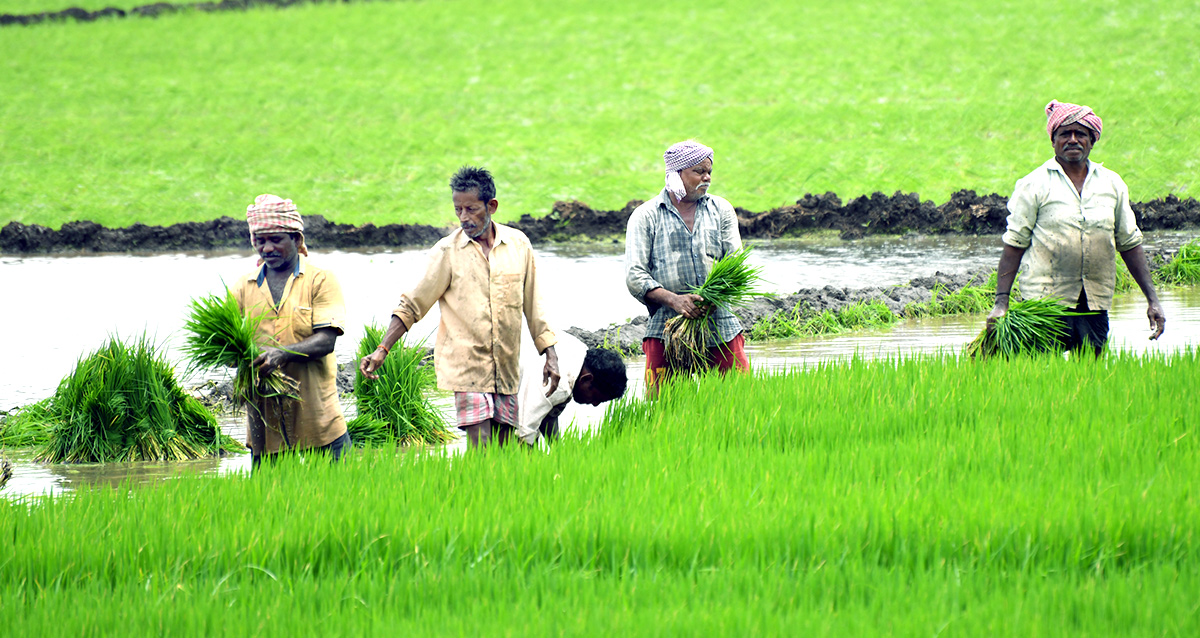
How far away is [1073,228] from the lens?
6555 mm

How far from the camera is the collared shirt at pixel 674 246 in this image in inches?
251

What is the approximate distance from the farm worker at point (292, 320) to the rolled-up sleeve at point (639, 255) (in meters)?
1.65

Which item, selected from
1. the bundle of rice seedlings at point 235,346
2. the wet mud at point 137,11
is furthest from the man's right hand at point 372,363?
the wet mud at point 137,11

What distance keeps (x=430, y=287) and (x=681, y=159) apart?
156 centimetres

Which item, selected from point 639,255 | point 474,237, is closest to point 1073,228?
point 639,255

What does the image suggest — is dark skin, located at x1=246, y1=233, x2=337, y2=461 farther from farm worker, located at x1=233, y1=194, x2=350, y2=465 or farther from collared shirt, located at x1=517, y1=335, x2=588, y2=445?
collared shirt, located at x1=517, y1=335, x2=588, y2=445

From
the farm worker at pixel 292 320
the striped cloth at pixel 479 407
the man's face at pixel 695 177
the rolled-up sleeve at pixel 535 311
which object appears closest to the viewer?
the farm worker at pixel 292 320

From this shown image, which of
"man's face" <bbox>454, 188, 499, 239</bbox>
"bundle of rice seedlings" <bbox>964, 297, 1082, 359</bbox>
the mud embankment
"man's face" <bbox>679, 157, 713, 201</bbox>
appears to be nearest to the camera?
"man's face" <bbox>454, 188, 499, 239</bbox>

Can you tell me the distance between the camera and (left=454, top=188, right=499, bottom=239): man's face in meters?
5.60

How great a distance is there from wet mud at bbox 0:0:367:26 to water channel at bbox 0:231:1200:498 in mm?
26797

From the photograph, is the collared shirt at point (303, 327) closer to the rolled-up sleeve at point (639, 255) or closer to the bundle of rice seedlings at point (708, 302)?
the rolled-up sleeve at point (639, 255)

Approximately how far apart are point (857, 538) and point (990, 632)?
80 cm

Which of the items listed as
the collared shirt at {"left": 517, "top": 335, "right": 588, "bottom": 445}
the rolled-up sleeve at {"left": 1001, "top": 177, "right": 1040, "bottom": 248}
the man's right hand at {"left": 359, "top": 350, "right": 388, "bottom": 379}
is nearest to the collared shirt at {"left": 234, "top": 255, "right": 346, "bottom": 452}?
the man's right hand at {"left": 359, "top": 350, "right": 388, "bottom": 379}

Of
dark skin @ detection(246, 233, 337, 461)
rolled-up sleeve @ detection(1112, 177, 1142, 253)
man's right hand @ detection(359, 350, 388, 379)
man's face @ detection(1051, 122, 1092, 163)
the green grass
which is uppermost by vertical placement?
the green grass
